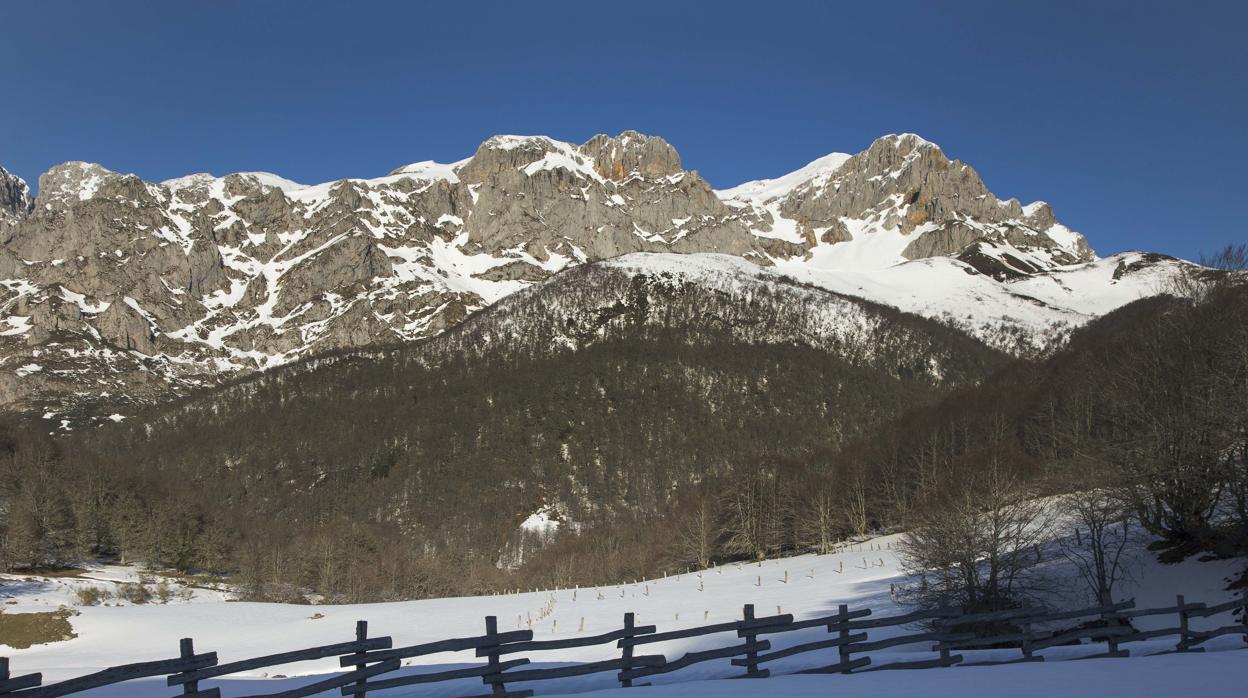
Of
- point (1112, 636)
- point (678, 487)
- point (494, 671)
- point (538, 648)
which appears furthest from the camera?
point (678, 487)

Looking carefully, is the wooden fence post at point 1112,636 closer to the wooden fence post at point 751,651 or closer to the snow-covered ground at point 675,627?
the snow-covered ground at point 675,627

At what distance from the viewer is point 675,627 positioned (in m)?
36.4

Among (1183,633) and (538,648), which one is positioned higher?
(538,648)

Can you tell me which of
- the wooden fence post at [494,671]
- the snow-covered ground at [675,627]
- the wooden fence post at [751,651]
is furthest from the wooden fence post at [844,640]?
the wooden fence post at [494,671]

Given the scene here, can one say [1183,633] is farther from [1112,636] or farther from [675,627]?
[675,627]

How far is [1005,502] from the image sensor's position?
31.9m

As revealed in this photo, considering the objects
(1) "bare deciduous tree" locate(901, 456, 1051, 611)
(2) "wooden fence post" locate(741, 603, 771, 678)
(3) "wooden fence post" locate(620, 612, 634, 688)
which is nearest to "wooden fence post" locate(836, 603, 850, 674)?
(2) "wooden fence post" locate(741, 603, 771, 678)

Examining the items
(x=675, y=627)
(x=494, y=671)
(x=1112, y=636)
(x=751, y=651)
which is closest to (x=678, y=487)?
(x=675, y=627)

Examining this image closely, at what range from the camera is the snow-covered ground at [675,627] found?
15273mm

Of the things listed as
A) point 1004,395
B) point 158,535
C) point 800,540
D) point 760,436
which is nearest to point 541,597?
point 800,540

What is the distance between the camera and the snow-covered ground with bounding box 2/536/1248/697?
15273 millimetres

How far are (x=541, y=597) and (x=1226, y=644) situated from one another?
43232mm

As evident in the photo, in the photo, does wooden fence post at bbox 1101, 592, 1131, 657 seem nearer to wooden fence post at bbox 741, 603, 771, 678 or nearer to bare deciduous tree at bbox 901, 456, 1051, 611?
bare deciduous tree at bbox 901, 456, 1051, 611

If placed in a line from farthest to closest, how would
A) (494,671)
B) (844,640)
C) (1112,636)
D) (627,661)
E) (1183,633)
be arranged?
(1183,633) < (1112,636) < (844,640) < (627,661) < (494,671)
